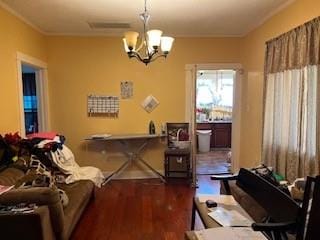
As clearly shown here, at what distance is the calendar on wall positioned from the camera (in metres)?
4.82

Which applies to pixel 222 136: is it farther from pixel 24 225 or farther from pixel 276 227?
pixel 24 225

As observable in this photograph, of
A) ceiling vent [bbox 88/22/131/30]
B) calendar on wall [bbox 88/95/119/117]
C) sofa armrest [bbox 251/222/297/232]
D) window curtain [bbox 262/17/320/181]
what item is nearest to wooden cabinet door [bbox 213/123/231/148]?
calendar on wall [bbox 88/95/119/117]

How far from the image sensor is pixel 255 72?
4.20m

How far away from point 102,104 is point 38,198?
2.78 meters

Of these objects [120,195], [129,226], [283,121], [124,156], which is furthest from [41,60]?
[283,121]

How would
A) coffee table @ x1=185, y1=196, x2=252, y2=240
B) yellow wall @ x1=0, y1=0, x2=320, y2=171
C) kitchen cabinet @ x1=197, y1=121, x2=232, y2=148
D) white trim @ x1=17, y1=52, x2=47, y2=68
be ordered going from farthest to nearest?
1. kitchen cabinet @ x1=197, y1=121, x2=232, y2=148
2. yellow wall @ x1=0, y1=0, x2=320, y2=171
3. white trim @ x1=17, y1=52, x2=47, y2=68
4. coffee table @ x1=185, y1=196, x2=252, y2=240

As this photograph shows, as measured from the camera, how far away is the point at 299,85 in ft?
9.41

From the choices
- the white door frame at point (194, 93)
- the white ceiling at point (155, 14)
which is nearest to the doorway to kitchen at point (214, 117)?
the white door frame at point (194, 93)

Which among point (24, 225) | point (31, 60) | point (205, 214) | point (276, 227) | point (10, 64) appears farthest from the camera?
point (31, 60)

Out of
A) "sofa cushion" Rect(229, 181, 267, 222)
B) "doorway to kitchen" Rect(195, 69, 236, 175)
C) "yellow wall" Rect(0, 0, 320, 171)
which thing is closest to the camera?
"sofa cushion" Rect(229, 181, 267, 222)

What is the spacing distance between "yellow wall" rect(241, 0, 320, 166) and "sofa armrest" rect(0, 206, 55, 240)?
3047 millimetres

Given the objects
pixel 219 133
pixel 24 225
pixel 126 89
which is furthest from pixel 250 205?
pixel 219 133

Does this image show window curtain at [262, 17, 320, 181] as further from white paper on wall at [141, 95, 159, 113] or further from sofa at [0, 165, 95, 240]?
sofa at [0, 165, 95, 240]

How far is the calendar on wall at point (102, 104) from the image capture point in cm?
482
